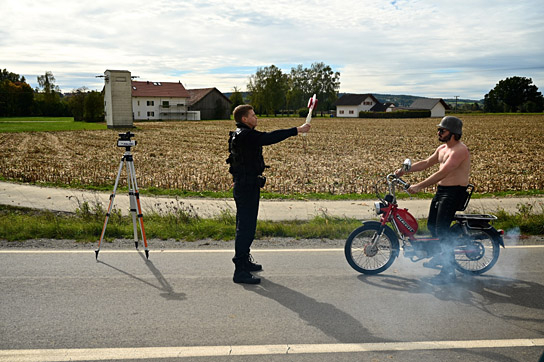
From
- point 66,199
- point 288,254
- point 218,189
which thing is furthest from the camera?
point 218,189

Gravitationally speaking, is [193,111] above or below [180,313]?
above

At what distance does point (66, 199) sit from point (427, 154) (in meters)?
18.6

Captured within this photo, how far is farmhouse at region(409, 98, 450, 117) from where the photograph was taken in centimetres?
11781

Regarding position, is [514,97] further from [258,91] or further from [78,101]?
[78,101]

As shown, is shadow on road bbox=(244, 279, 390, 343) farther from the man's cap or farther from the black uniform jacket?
the man's cap

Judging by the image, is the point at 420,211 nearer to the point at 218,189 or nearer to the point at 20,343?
the point at 218,189

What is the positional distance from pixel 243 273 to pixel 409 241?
7.03ft

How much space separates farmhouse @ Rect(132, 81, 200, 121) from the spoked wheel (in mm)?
79185

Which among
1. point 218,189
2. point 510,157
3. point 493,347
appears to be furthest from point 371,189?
point 510,157

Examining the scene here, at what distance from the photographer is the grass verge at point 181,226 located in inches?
303

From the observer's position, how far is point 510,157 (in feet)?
68.8

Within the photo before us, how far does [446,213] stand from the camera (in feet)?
18.9

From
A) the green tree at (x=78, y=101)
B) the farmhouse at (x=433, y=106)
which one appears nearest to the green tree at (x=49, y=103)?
the green tree at (x=78, y=101)

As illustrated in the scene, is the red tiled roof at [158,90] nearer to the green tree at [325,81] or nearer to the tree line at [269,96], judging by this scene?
the tree line at [269,96]
